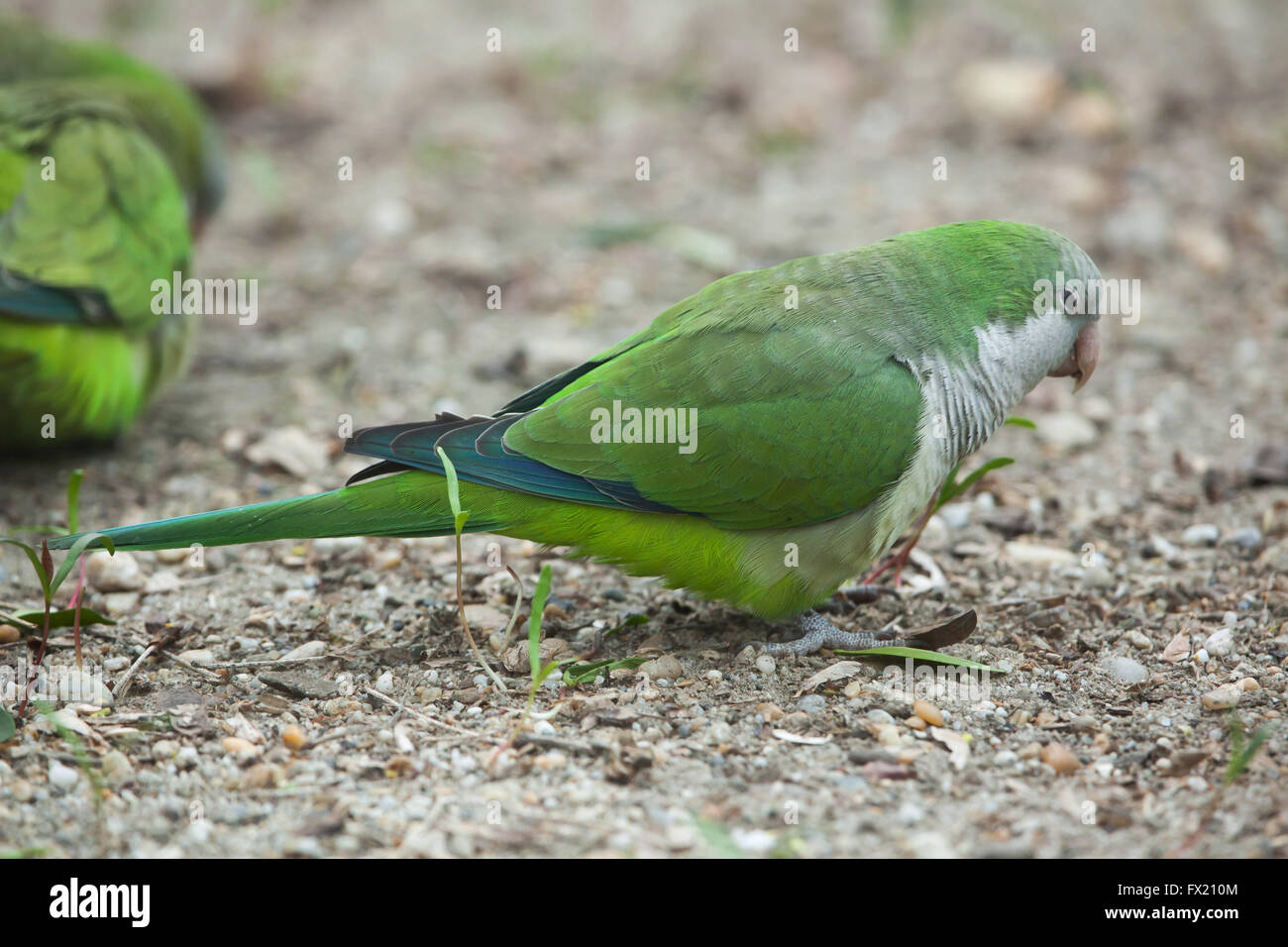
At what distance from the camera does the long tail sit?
11.5 feet

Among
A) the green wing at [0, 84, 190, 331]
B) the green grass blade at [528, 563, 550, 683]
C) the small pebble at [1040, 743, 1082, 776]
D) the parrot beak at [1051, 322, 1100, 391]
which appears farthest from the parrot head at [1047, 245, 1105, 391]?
the green wing at [0, 84, 190, 331]

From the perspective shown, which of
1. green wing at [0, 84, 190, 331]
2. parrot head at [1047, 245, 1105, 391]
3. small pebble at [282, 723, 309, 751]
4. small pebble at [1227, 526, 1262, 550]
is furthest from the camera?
green wing at [0, 84, 190, 331]

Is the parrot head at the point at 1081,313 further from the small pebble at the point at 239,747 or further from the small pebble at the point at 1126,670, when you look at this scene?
→ the small pebble at the point at 239,747

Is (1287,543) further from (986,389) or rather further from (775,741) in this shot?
(775,741)

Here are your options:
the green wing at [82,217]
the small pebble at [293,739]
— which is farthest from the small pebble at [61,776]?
the green wing at [82,217]

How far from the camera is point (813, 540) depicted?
3.76 metres

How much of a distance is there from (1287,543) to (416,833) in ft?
10.9

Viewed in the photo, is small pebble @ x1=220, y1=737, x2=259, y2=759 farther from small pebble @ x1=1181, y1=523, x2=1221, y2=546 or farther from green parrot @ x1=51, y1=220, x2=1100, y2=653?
small pebble @ x1=1181, y1=523, x2=1221, y2=546

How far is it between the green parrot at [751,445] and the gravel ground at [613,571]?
0.39 m

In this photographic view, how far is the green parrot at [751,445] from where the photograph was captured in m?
3.66

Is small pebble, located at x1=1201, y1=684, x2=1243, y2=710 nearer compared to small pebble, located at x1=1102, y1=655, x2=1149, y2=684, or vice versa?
small pebble, located at x1=1201, y1=684, x2=1243, y2=710

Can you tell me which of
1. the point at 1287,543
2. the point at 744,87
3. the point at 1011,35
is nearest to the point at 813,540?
the point at 1287,543

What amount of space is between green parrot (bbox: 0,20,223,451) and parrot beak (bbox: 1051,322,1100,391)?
12.4 feet

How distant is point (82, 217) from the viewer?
507cm
